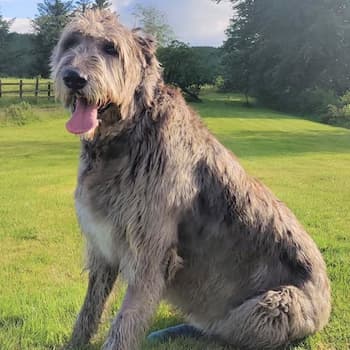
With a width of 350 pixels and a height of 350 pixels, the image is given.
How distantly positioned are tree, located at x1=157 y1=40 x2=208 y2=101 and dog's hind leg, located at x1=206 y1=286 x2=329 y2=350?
44801 millimetres

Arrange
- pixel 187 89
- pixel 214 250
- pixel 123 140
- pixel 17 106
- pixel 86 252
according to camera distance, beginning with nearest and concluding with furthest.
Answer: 1. pixel 123 140
2. pixel 214 250
3. pixel 86 252
4. pixel 17 106
5. pixel 187 89

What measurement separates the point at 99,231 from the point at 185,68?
46093 mm

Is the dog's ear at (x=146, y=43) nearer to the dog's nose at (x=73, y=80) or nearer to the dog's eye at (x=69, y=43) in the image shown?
the dog's eye at (x=69, y=43)

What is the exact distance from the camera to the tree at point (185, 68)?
48281 millimetres

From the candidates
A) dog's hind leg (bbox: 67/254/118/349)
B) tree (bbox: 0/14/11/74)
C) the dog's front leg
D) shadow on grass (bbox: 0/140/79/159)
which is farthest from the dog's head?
tree (bbox: 0/14/11/74)

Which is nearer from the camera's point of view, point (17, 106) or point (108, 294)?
point (108, 294)

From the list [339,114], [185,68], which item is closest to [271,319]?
[339,114]

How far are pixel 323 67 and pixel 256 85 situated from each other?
667cm

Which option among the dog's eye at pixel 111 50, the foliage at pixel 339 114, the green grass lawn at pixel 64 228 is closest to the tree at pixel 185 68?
the foliage at pixel 339 114

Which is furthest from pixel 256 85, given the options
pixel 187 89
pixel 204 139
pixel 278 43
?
pixel 204 139

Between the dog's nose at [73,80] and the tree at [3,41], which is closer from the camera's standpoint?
the dog's nose at [73,80]

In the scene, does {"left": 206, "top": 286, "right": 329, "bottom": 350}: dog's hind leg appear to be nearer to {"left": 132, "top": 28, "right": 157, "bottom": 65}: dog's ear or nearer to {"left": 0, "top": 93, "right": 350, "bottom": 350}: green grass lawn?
{"left": 0, "top": 93, "right": 350, "bottom": 350}: green grass lawn

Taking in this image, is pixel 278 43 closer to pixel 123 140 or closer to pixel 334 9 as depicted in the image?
pixel 334 9

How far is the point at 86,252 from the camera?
165 inches
